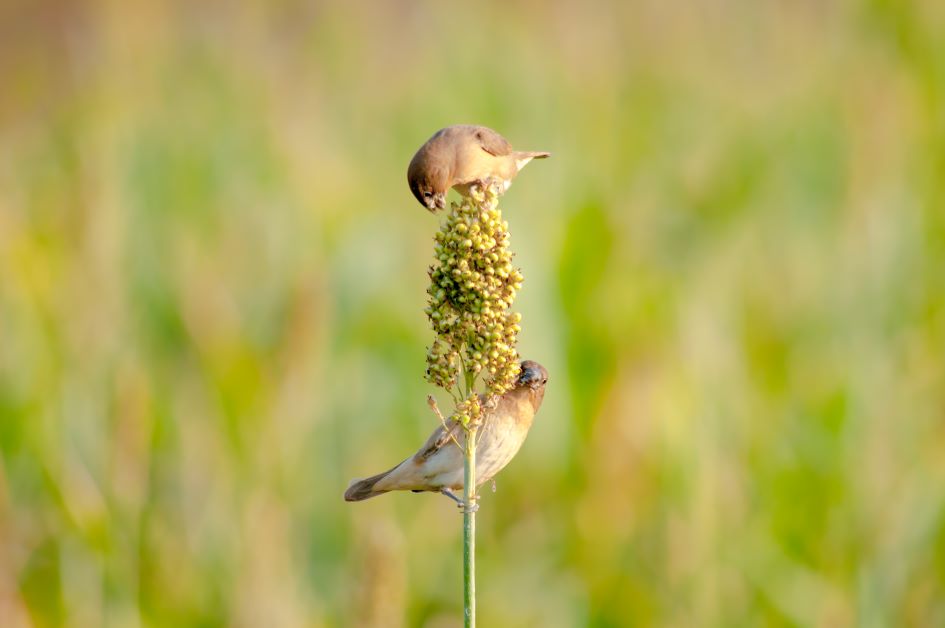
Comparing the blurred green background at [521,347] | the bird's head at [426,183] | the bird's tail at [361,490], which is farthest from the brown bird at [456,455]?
the blurred green background at [521,347]

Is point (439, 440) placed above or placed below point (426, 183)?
below

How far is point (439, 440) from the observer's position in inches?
67.1

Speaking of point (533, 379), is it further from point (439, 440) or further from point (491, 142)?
point (491, 142)

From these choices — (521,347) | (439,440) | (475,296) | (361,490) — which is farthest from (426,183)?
(521,347)

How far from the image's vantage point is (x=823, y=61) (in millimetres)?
8844

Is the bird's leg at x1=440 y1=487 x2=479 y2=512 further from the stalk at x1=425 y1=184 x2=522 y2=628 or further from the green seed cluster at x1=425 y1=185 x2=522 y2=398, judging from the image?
the green seed cluster at x1=425 y1=185 x2=522 y2=398

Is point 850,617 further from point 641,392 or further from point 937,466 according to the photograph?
point 641,392

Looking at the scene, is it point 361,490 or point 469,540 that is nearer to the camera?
point 469,540

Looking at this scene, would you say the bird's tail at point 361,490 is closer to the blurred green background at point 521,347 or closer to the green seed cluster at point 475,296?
the green seed cluster at point 475,296

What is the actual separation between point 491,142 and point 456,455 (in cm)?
42

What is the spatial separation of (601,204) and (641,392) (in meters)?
0.89

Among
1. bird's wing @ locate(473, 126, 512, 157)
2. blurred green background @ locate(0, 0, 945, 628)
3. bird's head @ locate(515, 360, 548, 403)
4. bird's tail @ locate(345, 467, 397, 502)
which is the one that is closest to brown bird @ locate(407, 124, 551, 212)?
bird's wing @ locate(473, 126, 512, 157)

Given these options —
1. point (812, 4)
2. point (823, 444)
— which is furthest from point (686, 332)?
point (812, 4)

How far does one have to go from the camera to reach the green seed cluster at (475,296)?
155 centimetres
